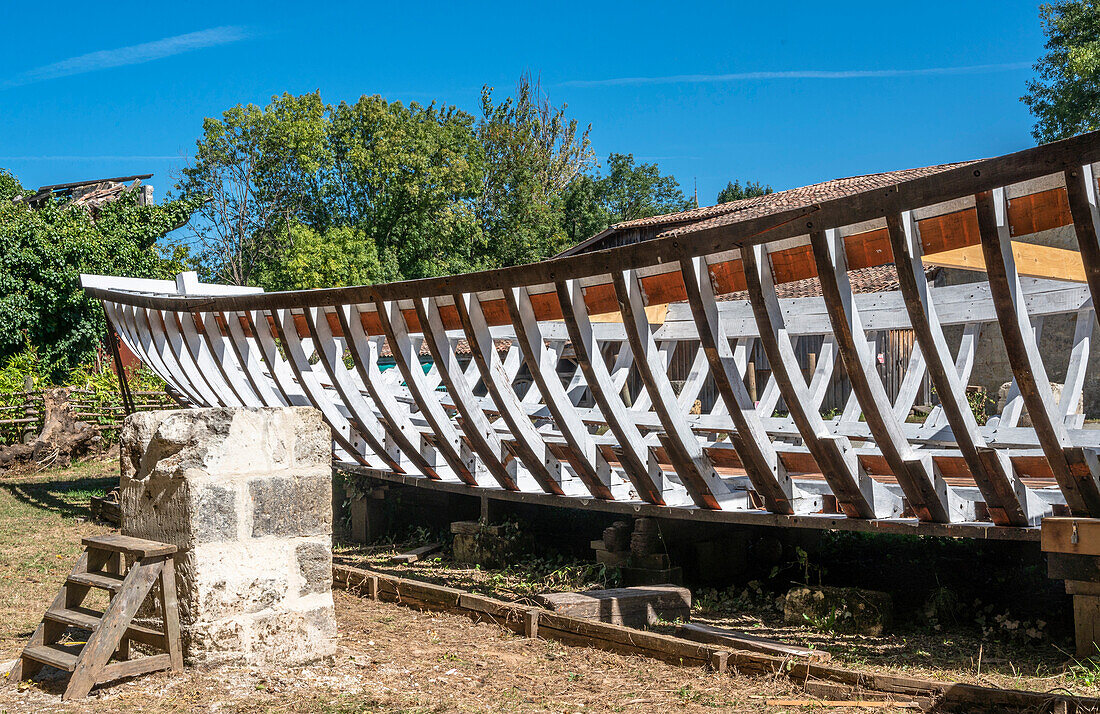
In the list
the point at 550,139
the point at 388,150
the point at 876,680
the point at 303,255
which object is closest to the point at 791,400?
the point at 876,680

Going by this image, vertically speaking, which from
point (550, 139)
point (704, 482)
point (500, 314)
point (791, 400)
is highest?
point (550, 139)

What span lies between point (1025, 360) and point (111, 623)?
402 cm

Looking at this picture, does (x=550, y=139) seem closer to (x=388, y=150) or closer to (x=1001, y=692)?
(x=388, y=150)

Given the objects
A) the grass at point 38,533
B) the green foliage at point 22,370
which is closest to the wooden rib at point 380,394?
the grass at point 38,533

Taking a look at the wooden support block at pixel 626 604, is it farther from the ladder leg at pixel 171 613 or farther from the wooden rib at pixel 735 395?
the ladder leg at pixel 171 613

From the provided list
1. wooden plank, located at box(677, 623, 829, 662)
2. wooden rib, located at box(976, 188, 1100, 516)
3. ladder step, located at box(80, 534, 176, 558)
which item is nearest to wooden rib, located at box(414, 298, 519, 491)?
wooden plank, located at box(677, 623, 829, 662)

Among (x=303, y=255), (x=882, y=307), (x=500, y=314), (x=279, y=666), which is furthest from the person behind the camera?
(x=303, y=255)

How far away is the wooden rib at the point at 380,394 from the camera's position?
6.35 metres

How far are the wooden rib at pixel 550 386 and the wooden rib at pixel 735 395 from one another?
1.03 m

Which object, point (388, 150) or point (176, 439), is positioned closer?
point (176, 439)

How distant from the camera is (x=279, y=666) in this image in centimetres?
430

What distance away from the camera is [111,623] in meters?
3.92

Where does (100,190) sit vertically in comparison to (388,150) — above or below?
below

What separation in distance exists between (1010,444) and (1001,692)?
2636mm
